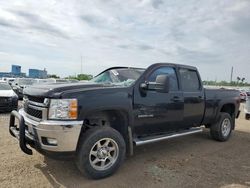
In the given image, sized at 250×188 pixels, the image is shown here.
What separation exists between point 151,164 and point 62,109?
2.18 metres

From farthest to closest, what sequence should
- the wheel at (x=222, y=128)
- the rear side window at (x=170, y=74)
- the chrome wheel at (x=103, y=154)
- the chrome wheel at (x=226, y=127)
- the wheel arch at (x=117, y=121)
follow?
1. the chrome wheel at (x=226, y=127)
2. the wheel at (x=222, y=128)
3. the rear side window at (x=170, y=74)
4. the wheel arch at (x=117, y=121)
5. the chrome wheel at (x=103, y=154)

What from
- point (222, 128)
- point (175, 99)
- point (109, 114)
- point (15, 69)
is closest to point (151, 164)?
point (109, 114)

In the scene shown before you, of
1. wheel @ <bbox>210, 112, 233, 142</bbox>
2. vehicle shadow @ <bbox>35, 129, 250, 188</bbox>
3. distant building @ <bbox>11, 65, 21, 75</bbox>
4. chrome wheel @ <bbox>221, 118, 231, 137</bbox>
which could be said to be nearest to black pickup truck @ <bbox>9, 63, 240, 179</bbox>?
vehicle shadow @ <bbox>35, 129, 250, 188</bbox>

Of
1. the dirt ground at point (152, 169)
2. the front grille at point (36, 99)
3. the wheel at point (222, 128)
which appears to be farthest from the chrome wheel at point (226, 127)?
the front grille at point (36, 99)

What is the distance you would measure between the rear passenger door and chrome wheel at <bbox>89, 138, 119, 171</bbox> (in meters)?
2.15

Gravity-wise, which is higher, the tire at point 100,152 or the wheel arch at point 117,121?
the wheel arch at point 117,121

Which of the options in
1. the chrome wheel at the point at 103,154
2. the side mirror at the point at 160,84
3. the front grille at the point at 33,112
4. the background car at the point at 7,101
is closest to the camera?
the front grille at the point at 33,112

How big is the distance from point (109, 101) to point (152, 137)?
1389 mm

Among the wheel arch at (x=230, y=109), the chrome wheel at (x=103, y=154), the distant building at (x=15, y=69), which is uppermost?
the distant building at (x=15, y=69)

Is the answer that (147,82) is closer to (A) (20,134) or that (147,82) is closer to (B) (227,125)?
(A) (20,134)

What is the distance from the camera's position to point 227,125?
7.39 meters

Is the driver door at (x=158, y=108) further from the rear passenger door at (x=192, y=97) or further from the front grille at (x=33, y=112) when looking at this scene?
the front grille at (x=33, y=112)

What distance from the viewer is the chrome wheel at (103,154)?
4176mm

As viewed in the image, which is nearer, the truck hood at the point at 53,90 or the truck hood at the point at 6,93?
the truck hood at the point at 53,90
